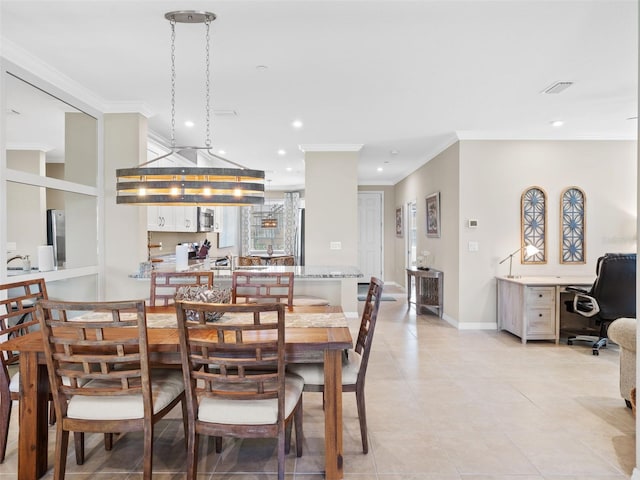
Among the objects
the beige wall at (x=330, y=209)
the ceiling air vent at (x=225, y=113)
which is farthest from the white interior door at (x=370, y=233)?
the ceiling air vent at (x=225, y=113)

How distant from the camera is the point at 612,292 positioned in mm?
4594

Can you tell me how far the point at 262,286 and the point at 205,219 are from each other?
443 centimetres

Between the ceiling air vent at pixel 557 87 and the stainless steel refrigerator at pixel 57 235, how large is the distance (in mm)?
4573

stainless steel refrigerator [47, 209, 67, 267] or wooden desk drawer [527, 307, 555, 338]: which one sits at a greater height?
stainless steel refrigerator [47, 209, 67, 267]

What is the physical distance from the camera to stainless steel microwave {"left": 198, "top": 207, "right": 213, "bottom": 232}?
720 cm

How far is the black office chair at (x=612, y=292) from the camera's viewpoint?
452cm

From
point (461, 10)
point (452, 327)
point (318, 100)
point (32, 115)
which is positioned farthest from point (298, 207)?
point (461, 10)

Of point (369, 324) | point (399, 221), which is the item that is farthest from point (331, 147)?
point (369, 324)

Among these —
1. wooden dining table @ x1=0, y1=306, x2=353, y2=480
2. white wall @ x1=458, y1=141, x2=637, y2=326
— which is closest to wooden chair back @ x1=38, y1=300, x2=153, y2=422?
wooden dining table @ x1=0, y1=306, x2=353, y2=480

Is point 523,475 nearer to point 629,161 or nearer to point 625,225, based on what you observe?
point 625,225

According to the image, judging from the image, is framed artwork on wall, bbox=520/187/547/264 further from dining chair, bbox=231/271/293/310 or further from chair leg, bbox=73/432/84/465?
chair leg, bbox=73/432/84/465

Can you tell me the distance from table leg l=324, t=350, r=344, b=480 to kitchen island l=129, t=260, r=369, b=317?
1.88 m

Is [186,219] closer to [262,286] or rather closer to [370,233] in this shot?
[262,286]

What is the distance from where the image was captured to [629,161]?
222 inches
